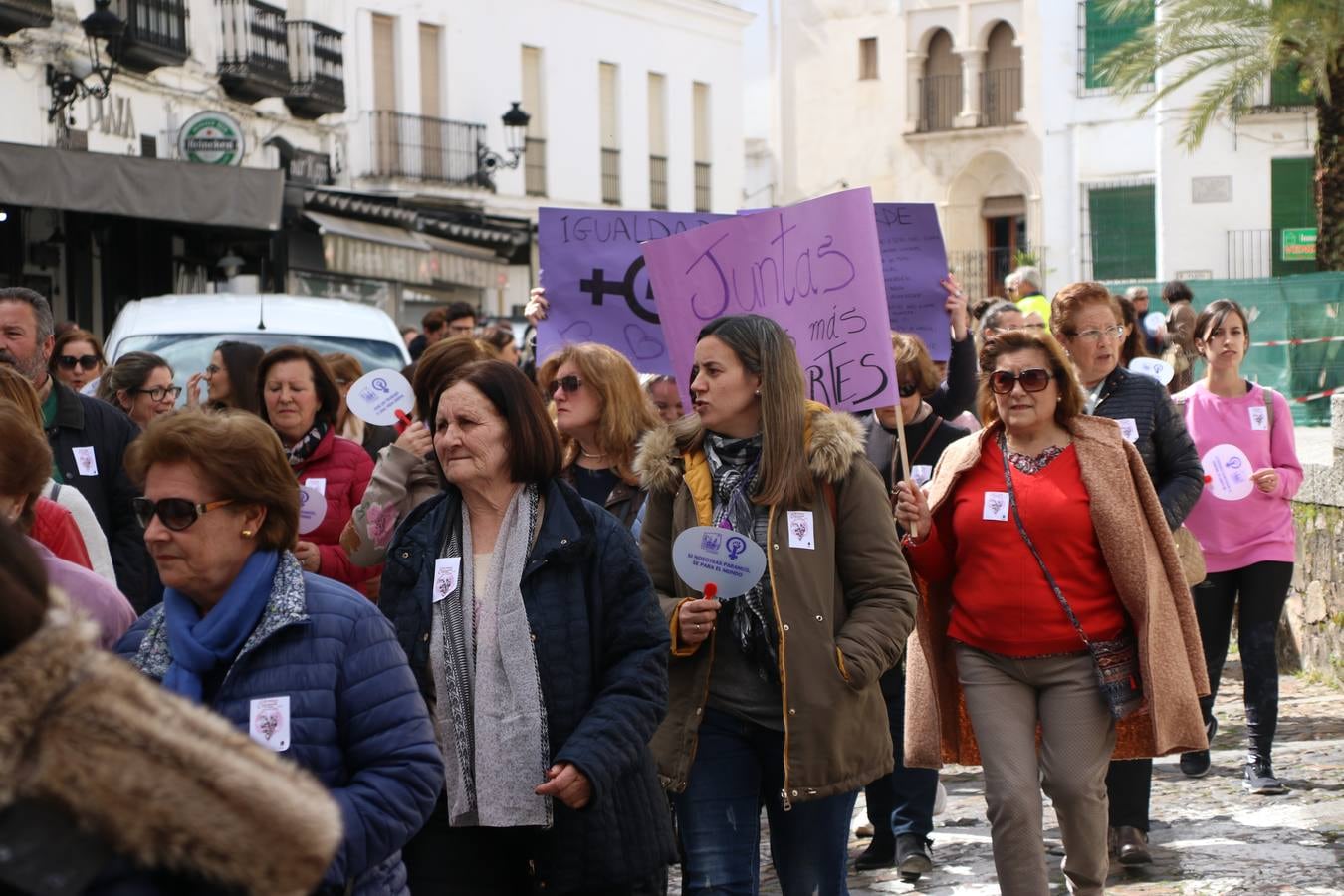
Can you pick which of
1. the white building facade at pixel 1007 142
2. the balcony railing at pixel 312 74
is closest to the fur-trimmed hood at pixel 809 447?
the balcony railing at pixel 312 74

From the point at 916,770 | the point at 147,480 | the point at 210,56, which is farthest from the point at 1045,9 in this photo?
the point at 147,480

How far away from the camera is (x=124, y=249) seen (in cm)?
2169

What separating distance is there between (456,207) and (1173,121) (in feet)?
39.3

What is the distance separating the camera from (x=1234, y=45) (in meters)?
24.0

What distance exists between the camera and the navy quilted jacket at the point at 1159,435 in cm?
647

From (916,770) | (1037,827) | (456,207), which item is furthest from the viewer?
(456,207)

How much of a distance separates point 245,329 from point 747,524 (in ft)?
21.9

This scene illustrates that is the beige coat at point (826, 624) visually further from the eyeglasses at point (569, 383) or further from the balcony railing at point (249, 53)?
the balcony railing at point (249, 53)

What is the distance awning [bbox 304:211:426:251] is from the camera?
21422 millimetres

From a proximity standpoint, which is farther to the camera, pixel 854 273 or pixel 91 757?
pixel 854 273

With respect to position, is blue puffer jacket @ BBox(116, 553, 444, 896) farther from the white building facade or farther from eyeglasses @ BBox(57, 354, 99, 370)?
the white building facade

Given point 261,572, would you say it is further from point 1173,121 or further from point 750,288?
point 1173,121

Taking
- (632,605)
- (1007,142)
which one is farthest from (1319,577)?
(1007,142)

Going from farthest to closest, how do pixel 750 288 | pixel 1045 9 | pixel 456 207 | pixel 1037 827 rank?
pixel 1045 9 < pixel 456 207 < pixel 750 288 < pixel 1037 827
